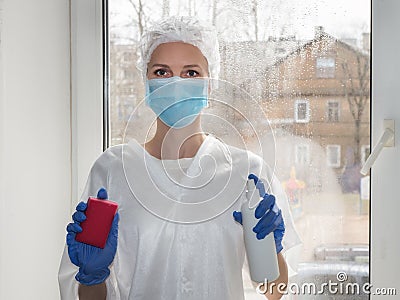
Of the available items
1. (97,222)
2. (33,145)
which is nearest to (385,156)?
(97,222)

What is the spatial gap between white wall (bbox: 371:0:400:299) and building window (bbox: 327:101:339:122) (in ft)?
0.26

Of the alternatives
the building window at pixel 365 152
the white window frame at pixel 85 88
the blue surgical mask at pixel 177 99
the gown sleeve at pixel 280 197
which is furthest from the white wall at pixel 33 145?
the building window at pixel 365 152

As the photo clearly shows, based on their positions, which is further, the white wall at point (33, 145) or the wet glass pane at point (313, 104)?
the wet glass pane at point (313, 104)

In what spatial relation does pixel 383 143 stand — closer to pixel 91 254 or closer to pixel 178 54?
pixel 178 54

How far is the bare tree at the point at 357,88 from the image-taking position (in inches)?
57.3

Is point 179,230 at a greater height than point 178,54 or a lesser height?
lesser

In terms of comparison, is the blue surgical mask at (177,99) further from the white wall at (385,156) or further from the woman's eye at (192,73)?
the white wall at (385,156)

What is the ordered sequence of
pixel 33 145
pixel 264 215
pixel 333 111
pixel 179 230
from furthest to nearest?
pixel 333 111 < pixel 33 145 < pixel 179 230 < pixel 264 215

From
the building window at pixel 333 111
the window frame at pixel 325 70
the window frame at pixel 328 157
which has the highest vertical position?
the window frame at pixel 325 70

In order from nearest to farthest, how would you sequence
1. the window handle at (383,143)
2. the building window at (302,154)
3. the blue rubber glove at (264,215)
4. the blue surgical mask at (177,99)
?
the blue rubber glove at (264,215)
the blue surgical mask at (177,99)
the window handle at (383,143)
the building window at (302,154)

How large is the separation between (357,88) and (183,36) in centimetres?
44

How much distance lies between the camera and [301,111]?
1480mm

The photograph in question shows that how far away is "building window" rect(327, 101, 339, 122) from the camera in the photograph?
1469 mm

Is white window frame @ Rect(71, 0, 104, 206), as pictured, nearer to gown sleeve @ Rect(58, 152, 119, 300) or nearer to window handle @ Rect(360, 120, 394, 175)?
gown sleeve @ Rect(58, 152, 119, 300)
